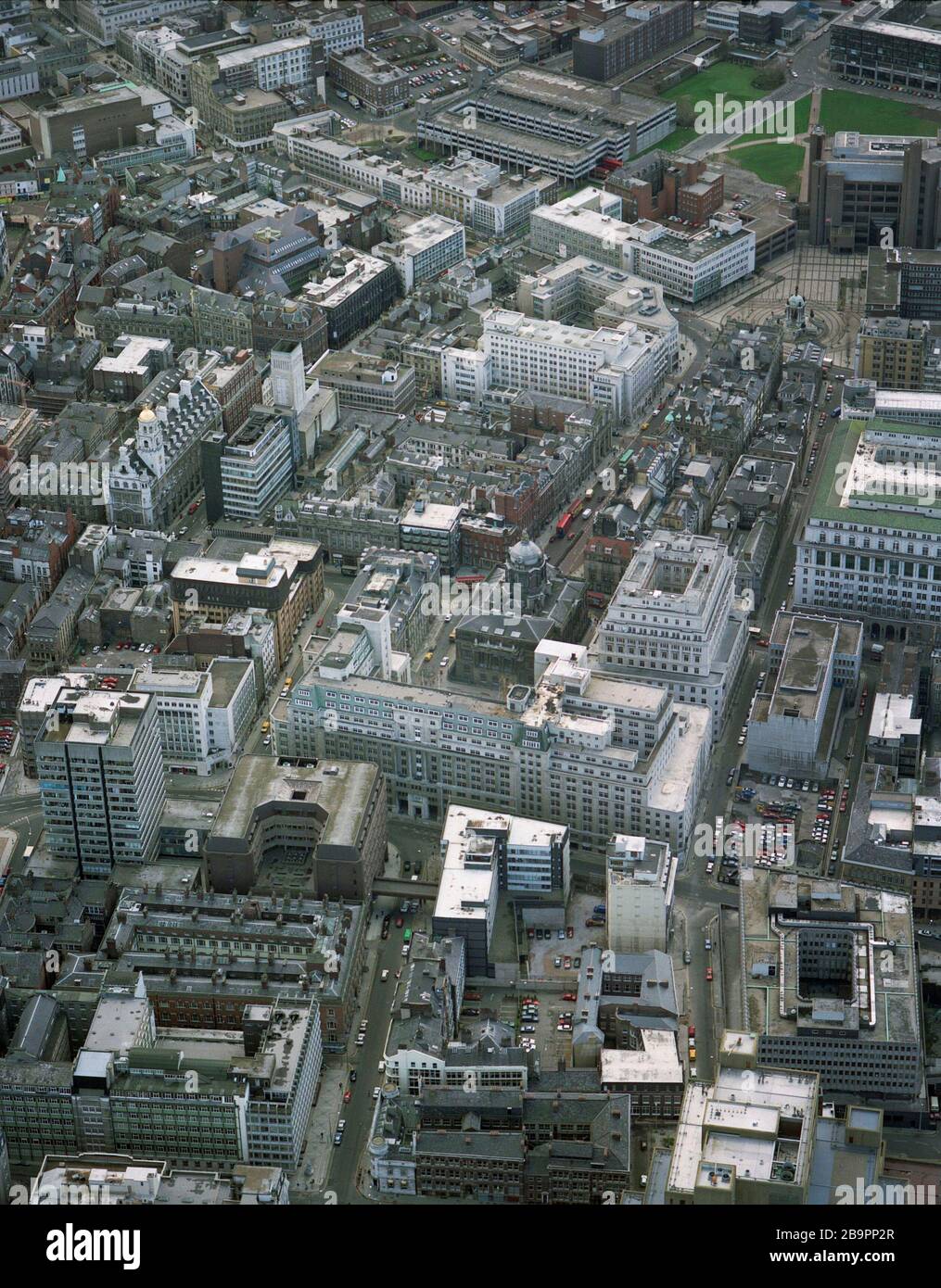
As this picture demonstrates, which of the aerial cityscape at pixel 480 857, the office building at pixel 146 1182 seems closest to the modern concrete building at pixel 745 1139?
the aerial cityscape at pixel 480 857

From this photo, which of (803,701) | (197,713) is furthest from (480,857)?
(803,701)

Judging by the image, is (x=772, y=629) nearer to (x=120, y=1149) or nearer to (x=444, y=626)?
(x=444, y=626)

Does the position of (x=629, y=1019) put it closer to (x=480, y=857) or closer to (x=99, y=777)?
(x=480, y=857)

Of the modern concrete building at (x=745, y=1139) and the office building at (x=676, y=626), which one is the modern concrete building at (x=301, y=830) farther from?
the modern concrete building at (x=745, y=1139)

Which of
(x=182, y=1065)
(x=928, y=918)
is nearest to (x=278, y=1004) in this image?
(x=182, y=1065)

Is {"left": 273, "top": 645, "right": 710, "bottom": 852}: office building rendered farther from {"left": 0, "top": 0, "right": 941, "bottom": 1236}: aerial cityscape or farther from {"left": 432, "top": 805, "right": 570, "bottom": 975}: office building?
A: {"left": 432, "top": 805, "right": 570, "bottom": 975}: office building

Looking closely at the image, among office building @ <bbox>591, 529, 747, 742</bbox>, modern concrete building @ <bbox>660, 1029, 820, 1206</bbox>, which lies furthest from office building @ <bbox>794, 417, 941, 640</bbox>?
modern concrete building @ <bbox>660, 1029, 820, 1206</bbox>
